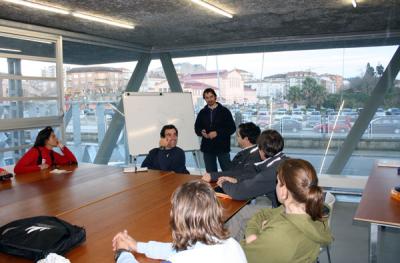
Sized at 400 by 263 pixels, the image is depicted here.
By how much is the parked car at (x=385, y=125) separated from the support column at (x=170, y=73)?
3.48 m

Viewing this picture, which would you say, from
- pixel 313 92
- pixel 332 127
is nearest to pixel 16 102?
pixel 313 92

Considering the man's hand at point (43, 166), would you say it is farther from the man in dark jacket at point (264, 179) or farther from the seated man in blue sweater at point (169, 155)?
the man in dark jacket at point (264, 179)

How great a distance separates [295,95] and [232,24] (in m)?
1.97

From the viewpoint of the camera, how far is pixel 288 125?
5.97 meters

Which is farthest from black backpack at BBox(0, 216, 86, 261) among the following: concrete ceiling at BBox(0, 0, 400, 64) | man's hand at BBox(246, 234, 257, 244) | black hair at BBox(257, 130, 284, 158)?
concrete ceiling at BBox(0, 0, 400, 64)

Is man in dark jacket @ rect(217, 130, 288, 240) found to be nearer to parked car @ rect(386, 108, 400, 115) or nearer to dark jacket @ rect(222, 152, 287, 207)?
dark jacket @ rect(222, 152, 287, 207)

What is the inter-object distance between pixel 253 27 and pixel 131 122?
226cm

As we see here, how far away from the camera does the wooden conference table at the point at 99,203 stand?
5.93ft

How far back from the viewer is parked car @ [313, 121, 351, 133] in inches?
219

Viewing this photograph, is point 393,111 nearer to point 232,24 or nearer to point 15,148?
point 232,24

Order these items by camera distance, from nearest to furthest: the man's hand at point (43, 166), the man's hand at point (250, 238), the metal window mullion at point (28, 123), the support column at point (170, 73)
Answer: the man's hand at point (250, 238), the man's hand at point (43, 166), the metal window mullion at point (28, 123), the support column at point (170, 73)

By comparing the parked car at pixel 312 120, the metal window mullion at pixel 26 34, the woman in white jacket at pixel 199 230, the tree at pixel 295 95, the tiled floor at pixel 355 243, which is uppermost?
the metal window mullion at pixel 26 34

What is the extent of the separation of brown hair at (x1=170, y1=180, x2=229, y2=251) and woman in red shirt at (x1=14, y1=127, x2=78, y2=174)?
2767 millimetres

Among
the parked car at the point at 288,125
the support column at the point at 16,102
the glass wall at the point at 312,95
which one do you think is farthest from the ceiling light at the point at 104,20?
the parked car at the point at 288,125
